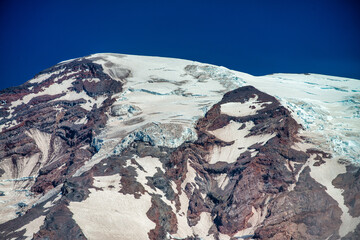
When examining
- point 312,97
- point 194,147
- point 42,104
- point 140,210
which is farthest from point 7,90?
point 312,97

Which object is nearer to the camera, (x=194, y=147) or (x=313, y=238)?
(x=313, y=238)

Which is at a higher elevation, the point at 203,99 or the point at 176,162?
the point at 203,99

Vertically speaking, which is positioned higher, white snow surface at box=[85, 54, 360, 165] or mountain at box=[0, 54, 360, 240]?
white snow surface at box=[85, 54, 360, 165]

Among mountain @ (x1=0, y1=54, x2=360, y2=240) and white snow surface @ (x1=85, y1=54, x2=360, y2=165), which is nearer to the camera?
mountain @ (x1=0, y1=54, x2=360, y2=240)

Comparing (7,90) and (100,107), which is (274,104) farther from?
(7,90)

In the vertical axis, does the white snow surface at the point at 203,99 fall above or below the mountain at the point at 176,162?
above

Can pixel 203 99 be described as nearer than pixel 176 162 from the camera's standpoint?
No

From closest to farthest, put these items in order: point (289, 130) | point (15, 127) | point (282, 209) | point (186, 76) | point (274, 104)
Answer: point (282, 209), point (289, 130), point (274, 104), point (15, 127), point (186, 76)

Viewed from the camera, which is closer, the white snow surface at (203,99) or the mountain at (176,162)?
the mountain at (176,162)
